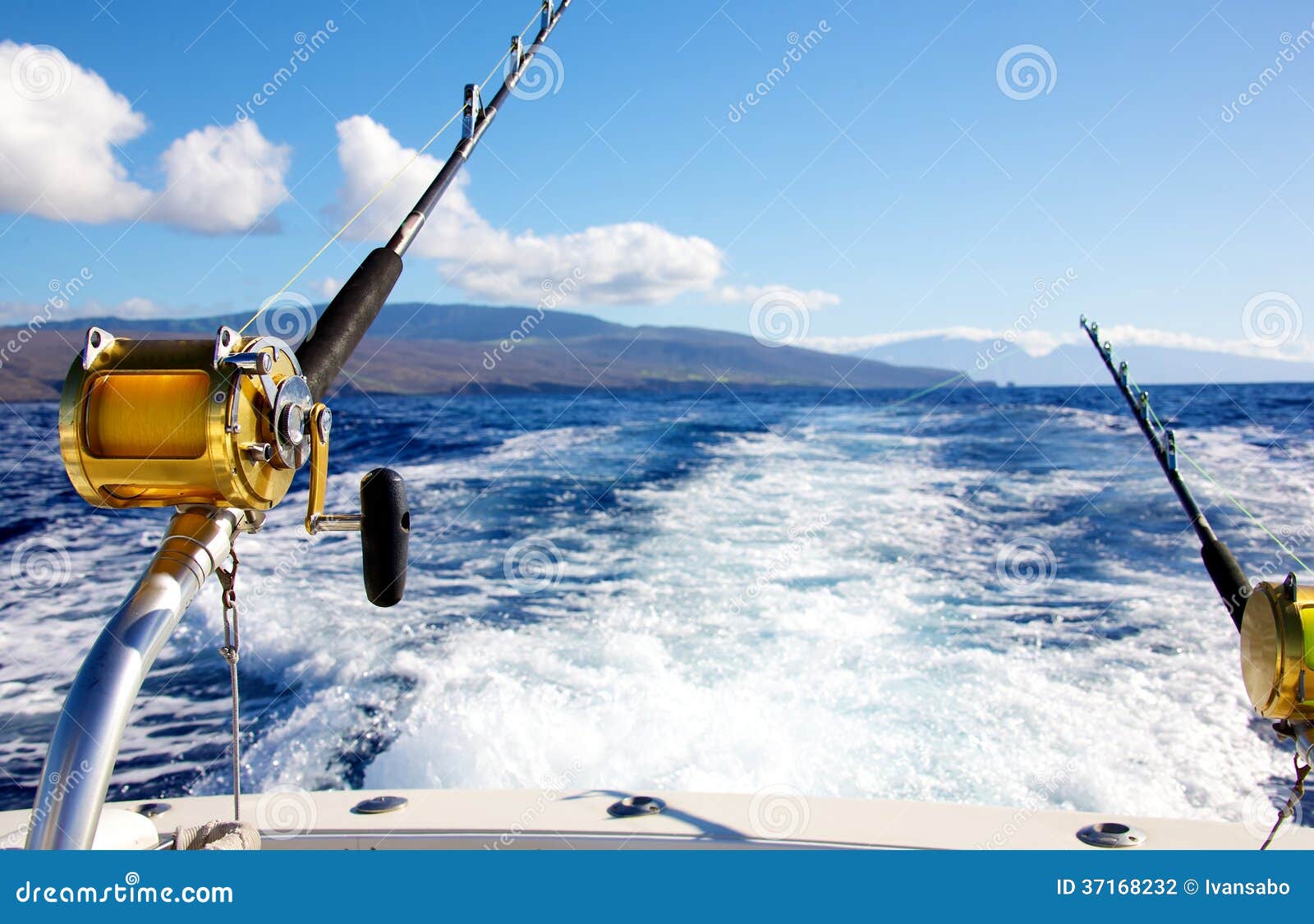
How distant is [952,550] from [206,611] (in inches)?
186

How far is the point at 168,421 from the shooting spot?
854 millimetres

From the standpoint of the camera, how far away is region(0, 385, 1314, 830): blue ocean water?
10.4 ft

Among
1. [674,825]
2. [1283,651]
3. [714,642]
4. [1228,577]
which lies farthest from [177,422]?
[714,642]

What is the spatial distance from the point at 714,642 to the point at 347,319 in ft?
11.5

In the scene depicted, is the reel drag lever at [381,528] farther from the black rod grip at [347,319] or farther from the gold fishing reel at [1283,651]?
the gold fishing reel at [1283,651]

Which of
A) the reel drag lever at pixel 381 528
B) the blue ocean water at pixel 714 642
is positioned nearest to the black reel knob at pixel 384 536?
the reel drag lever at pixel 381 528

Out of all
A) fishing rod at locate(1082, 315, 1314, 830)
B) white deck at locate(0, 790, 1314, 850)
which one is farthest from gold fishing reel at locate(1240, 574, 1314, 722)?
white deck at locate(0, 790, 1314, 850)

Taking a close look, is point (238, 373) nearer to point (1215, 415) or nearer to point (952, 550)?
point (952, 550)

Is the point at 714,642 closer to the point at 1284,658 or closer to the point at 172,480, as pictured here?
the point at 1284,658

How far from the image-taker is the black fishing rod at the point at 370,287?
3.76ft

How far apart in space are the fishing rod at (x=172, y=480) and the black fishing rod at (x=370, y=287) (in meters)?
0.12

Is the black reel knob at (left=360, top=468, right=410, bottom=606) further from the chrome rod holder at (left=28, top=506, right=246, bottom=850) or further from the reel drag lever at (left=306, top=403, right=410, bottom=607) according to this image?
the chrome rod holder at (left=28, top=506, right=246, bottom=850)
